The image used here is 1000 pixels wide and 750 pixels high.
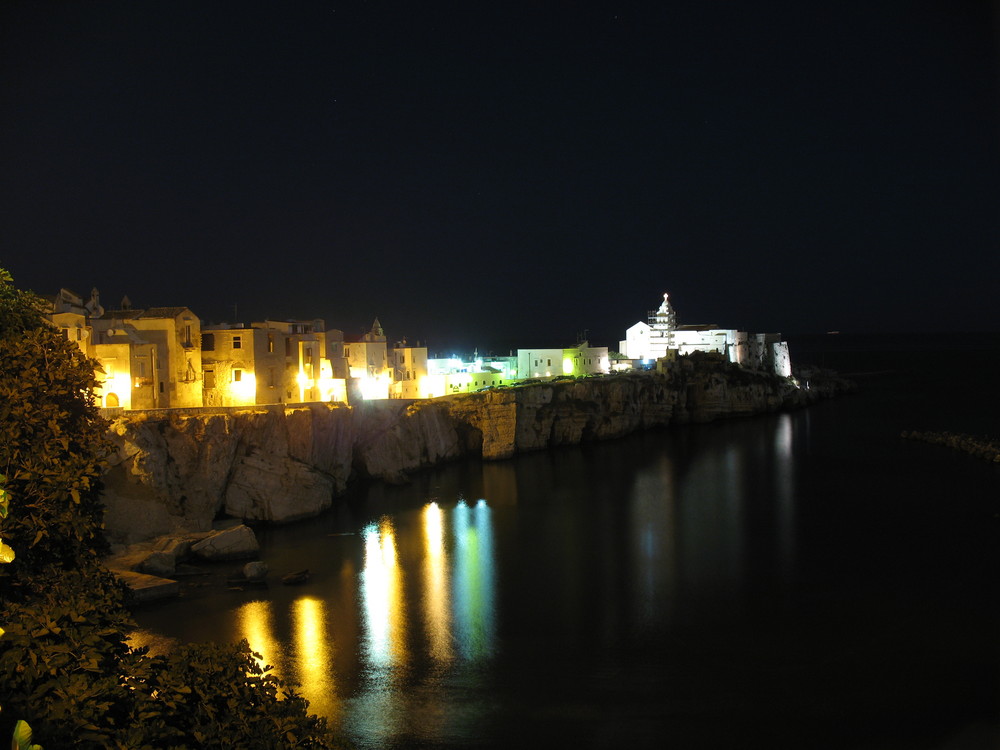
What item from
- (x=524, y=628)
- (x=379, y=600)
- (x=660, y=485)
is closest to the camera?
(x=524, y=628)

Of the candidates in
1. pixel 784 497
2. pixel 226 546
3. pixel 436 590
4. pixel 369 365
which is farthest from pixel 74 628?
pixel 369 365

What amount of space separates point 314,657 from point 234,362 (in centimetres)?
1700

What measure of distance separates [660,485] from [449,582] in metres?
15.3

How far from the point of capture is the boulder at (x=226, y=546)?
2144cm

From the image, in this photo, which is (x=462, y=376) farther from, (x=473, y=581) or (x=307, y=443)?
(x=473, y=581)

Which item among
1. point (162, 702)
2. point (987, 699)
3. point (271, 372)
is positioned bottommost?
point (987, 699)

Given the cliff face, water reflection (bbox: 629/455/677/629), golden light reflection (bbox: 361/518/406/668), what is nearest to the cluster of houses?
the cliff face

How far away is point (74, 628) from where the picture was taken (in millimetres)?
7371

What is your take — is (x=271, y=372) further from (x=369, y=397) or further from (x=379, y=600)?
(x=379, y=600)

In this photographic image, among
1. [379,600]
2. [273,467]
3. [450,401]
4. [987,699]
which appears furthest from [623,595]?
[450,401]

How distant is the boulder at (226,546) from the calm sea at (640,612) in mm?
579

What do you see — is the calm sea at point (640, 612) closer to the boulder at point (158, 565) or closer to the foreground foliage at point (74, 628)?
the boulder at point (158, 565)

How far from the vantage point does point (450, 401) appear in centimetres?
3853

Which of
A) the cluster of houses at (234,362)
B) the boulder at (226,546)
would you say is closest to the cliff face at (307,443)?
the boulder at (226,546)
